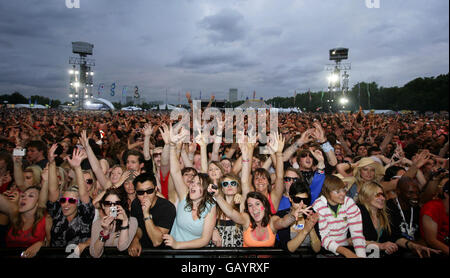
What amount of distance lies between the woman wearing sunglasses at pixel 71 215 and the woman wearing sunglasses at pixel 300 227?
2.43 m

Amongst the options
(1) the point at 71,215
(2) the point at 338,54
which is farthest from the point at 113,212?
(2) the point at 338,54

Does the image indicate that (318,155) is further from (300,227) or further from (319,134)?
(300,227)

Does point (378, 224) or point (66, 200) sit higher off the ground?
point (66, 200)

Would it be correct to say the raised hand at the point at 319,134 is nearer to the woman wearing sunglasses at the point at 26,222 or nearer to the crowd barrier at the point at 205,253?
the crowd barrier at the point at 205,253

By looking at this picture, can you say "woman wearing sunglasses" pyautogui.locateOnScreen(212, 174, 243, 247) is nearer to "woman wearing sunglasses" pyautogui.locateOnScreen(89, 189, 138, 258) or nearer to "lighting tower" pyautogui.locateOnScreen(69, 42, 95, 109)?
"woman wearing sunglasses" pyautogui.locateOnScreen(89, 189, 138, 258)

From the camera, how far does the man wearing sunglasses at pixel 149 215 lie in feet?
9.02

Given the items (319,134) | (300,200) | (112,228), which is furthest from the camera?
(319,134)

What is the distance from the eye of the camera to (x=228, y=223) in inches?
129

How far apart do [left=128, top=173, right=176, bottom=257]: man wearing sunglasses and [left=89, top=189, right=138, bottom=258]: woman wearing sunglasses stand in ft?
0.50

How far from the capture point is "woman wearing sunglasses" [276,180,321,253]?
2.62m

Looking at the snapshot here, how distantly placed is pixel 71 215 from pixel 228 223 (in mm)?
2085

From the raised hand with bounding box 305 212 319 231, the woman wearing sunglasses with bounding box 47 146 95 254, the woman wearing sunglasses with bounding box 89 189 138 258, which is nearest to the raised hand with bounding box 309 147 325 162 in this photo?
the raised hand with bounding box 305 212 319 231
